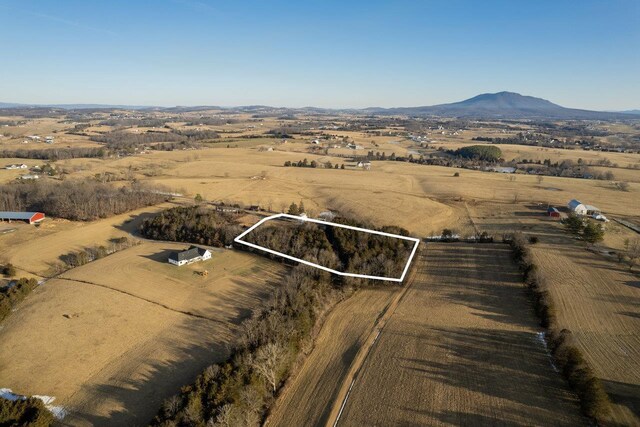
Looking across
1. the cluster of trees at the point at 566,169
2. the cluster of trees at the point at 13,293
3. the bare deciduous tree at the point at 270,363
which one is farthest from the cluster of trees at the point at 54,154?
the cluster of trees at the point at 566,169

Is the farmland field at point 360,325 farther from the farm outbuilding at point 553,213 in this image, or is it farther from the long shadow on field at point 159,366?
the farm outbuilding at point 553,213

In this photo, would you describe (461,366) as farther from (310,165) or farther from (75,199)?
(310,165)

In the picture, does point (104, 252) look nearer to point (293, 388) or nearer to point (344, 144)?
point (293, 388)

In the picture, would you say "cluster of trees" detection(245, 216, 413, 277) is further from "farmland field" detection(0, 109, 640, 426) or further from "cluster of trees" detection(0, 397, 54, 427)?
"cluster of trees" detection(0, 397, 54, 427)

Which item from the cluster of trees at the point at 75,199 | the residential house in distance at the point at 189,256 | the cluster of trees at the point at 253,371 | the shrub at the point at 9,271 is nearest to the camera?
the cluster of trees at the point at 253,371

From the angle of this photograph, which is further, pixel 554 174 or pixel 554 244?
pixel 554 174

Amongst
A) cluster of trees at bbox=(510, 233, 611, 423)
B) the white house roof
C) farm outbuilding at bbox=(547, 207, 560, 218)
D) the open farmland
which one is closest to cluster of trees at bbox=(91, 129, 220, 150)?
the open farmland

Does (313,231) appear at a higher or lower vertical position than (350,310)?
higher

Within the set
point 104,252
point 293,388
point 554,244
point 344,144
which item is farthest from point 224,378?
point 344,144
